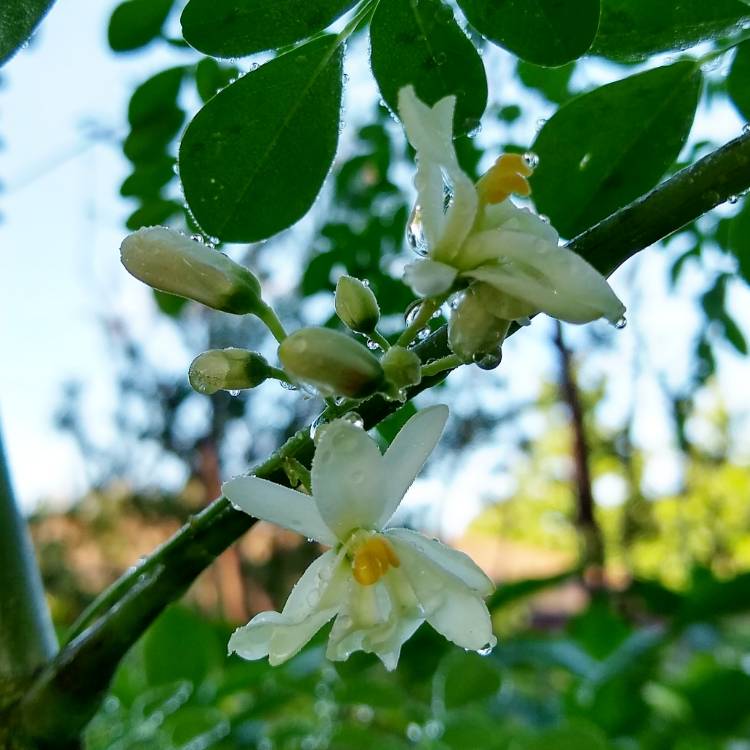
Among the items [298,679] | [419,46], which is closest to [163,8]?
[419,46]

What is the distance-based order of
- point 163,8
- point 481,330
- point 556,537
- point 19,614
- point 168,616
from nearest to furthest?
point 481,330
point 19,614
point 163,8
point 168,616
point 556,537

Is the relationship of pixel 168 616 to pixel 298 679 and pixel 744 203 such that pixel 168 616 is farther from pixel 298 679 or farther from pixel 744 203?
pixel 744 203

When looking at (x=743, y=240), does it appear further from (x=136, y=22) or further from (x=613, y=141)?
(x=136, y=22)

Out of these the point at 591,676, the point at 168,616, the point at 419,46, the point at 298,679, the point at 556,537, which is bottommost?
the point at 556,537

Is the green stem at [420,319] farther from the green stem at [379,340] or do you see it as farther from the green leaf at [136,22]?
the green leaf at [136,22]

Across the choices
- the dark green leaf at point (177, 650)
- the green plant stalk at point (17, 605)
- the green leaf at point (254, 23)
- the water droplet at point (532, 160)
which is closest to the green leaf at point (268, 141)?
the green leaf at point (254, 23)

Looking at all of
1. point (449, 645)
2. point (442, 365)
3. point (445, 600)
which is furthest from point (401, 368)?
point (449, 645)
